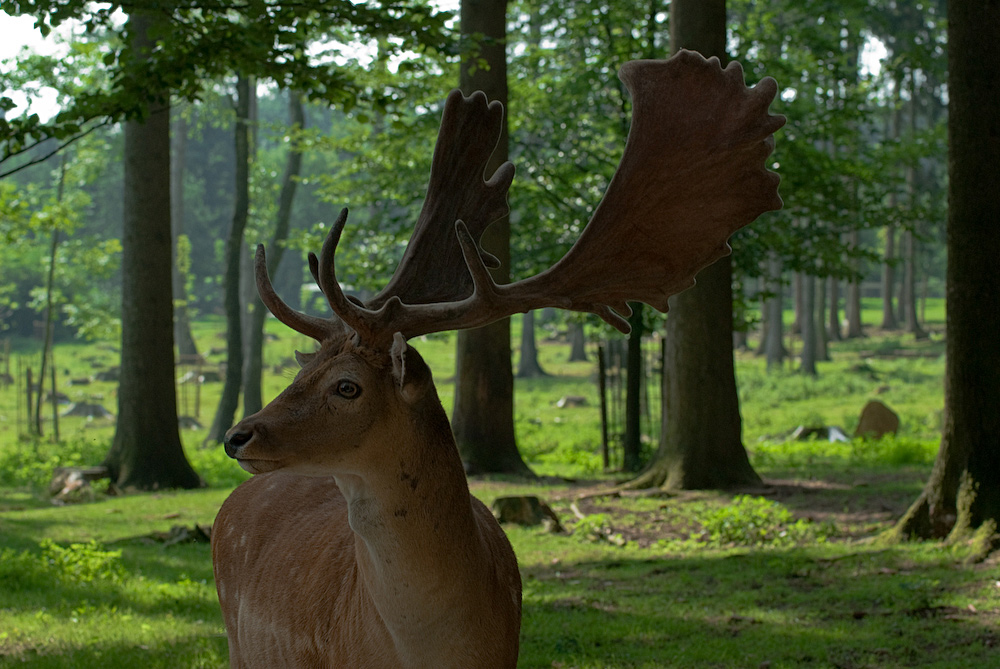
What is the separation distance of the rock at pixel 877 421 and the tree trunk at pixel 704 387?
6.46m

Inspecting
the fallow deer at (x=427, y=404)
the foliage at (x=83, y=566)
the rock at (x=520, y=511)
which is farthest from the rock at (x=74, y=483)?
the fallow deer at (x=427, y=404)

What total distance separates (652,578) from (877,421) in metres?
10.2

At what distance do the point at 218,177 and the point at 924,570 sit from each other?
63.4 meters

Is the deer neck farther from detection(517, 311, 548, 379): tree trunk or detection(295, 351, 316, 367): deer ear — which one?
detection(517, 311, 548, 379): tree trunk

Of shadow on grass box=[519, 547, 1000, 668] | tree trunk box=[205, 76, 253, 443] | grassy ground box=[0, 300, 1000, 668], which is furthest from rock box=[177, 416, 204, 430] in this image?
shadow on grass box=[519, 547, 1000, 668]

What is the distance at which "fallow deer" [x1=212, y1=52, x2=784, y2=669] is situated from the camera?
295cm

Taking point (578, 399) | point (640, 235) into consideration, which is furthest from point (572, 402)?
point (640, 235)

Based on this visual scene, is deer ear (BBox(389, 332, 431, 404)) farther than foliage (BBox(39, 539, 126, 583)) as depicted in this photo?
No

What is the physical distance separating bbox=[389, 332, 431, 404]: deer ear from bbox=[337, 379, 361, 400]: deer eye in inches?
4.9

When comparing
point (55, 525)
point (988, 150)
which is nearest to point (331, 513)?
point (988, 150)

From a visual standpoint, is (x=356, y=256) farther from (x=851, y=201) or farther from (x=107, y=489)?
(x=851, y=201)

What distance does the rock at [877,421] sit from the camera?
1619 centimetres

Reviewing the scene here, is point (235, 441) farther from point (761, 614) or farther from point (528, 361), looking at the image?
point (528, 361)

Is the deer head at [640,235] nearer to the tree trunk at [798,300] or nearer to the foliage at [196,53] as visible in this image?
the foliage at [196,53]
